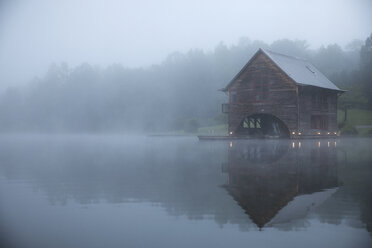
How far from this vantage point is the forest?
Result: 95625 millimetres

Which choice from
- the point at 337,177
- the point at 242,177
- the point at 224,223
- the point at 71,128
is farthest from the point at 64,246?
the point at 71,128

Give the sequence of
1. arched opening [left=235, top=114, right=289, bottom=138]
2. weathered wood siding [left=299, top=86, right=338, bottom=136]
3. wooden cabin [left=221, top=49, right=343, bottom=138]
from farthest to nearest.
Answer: arched opening [left=235, top=114, right=289, bottom=138]
weathered wood siding [left=299, top=86, right=338, bottom=136]
wooden cabin [left=221, top=49, right=343, bottom=138]

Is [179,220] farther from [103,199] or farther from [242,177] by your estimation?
[242,177]

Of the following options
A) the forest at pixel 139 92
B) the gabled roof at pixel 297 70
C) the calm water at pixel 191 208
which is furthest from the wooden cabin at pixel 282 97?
the forest at pixel 139 92

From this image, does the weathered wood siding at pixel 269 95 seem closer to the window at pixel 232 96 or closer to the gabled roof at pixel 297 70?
the window at pixel 232 96

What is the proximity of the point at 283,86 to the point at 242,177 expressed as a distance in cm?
2920

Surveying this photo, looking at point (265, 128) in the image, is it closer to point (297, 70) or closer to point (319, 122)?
point (319, 122)

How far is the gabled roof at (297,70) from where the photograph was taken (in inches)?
1633

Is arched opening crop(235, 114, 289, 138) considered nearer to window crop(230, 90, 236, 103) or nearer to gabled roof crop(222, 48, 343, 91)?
window crop(230, 90, 236, 103)

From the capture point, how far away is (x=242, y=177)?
13648 millimetres

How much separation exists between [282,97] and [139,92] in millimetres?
71486

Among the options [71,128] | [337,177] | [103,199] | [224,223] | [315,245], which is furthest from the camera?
[71,128]

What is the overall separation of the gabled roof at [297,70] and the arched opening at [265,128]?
5.04 m

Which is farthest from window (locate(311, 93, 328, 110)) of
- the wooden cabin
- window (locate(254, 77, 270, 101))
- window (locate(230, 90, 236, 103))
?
window (locate(230, 90, 236, 103))
